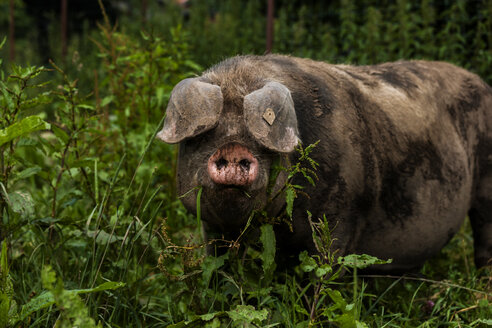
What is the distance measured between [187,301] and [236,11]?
639 cm

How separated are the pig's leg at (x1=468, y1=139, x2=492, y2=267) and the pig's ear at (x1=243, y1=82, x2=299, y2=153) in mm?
1813

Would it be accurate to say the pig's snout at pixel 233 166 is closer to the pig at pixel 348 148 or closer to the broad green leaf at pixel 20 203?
the pig at pixel 348 148

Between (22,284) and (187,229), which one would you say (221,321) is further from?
(187,229)

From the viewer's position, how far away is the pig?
2365 millimetres

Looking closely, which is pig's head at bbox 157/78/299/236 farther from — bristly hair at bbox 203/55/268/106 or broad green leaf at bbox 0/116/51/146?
broad green leaf at bbox 0/116/51/146

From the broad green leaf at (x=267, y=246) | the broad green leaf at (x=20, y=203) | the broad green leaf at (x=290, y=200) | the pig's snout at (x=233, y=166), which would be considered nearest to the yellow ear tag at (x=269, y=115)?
the pig's snout at (x=233, y=166)

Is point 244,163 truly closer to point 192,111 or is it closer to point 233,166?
point 233,166

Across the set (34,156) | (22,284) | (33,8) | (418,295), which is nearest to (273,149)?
(22,284)

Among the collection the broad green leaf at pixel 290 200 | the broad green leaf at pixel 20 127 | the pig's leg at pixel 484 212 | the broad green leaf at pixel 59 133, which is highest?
the broad green leaf at pixel 20 127

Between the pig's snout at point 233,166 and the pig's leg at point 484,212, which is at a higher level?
the pig's snout at point 233,166

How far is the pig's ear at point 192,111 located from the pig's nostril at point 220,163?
16 cm

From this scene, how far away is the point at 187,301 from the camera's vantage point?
274cm

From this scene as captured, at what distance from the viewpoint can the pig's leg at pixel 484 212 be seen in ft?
12.1

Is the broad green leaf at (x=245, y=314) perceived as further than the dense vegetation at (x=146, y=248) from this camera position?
No
